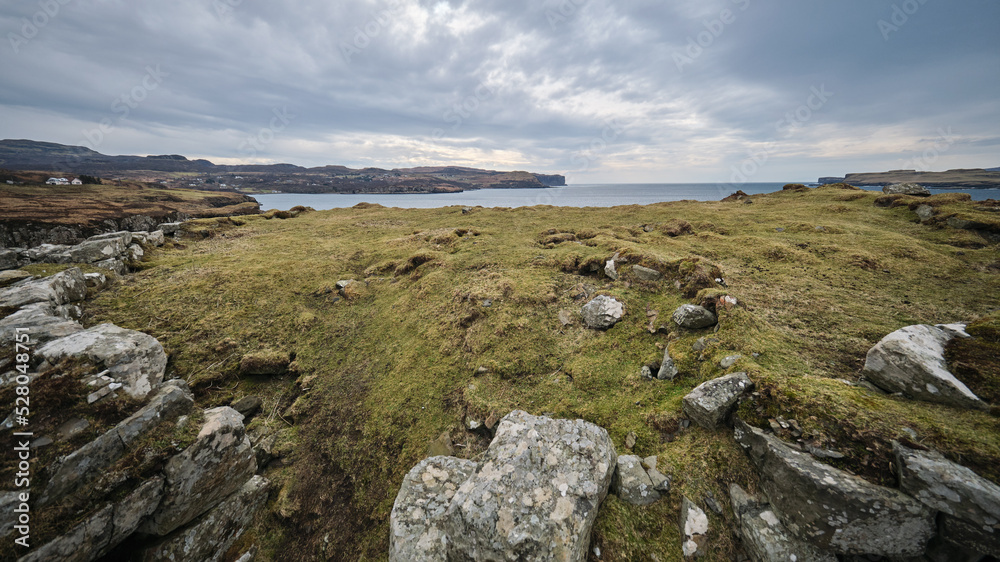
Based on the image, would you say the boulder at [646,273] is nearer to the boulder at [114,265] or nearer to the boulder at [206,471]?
the boulder at [206,471]

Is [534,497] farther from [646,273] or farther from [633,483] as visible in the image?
[646,273]

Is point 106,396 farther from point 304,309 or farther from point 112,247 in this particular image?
point 112,247

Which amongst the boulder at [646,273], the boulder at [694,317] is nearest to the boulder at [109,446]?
the boulder at [694,317]

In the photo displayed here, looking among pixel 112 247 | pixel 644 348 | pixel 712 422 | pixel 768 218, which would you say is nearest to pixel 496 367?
pixel 644 348

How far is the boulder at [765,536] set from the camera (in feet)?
14.3

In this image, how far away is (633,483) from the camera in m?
5.79

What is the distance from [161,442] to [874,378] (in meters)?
14.5

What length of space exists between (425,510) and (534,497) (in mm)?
2338

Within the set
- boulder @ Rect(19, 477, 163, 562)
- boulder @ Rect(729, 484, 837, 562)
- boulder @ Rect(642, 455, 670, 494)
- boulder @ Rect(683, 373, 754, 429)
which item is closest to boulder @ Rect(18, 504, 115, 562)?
boulder @ Rect(19, 477, 163, 562)

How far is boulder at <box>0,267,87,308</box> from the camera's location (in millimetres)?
9023

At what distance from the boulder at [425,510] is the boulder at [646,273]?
9.31 m

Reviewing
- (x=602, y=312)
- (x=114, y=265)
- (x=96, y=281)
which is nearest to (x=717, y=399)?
(x=602, y=312)

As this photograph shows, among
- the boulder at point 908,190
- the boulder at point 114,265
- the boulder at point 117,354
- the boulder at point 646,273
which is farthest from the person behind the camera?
the boulder at point 908,190

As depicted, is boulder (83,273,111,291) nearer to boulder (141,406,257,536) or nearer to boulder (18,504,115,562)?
boulder (141,406,257,536)
